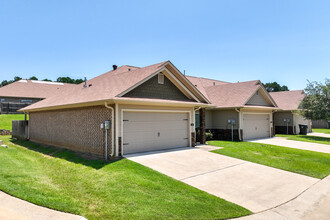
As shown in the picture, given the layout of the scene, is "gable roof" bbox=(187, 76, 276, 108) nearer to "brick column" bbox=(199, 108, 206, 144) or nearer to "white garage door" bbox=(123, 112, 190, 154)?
"brick column" bbox=(199, 108, 206, 144)

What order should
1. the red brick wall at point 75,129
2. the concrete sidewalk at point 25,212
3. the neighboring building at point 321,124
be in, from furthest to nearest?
1. the neighboring building at point 321,124
2. the red brick wall at point 75,129
3. the concrete sidewalk at point 25,212

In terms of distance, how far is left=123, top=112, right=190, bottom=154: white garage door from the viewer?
10172 millimetres

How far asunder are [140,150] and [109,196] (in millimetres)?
5013

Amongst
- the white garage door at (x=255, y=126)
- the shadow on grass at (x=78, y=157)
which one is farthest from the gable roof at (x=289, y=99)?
the shadow on grass at (x=78, y=157)

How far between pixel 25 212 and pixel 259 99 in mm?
18961

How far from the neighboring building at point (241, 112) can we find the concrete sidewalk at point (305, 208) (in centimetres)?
1039

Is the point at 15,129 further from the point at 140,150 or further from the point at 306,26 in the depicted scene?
the point at 306,26

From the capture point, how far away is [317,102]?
21094 mm

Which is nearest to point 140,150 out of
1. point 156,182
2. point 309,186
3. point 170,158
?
point 170,158

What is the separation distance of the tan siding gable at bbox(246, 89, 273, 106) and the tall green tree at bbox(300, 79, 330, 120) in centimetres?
475

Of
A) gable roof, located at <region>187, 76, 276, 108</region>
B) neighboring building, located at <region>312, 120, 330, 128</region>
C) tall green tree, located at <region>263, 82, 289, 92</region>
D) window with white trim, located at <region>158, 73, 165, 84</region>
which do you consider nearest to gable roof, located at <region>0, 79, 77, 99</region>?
gable roof, located at <region>187, 76, 276, 108</region>

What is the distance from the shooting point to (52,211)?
463cm

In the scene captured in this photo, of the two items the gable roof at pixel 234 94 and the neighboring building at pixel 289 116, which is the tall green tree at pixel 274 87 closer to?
the neighboring building at pixel 289 116

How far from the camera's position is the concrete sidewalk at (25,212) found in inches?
168
